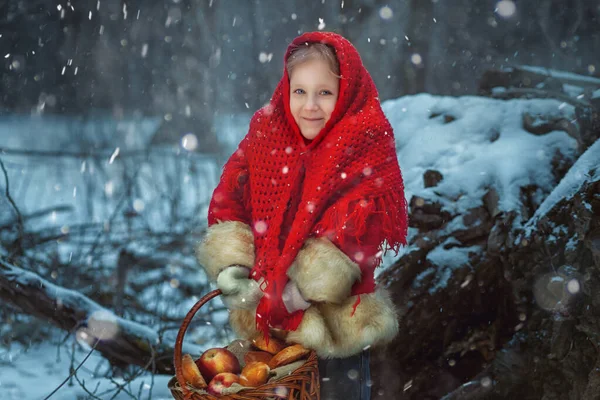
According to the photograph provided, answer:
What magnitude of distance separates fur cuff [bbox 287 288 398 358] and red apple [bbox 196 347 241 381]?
22cm

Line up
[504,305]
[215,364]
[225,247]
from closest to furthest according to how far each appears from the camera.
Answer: [215,364], [225,247], [504,305]

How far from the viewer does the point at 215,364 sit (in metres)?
1.86

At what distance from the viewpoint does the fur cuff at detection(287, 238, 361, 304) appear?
1.86 m

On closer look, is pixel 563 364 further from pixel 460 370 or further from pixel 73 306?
pixel 73 306

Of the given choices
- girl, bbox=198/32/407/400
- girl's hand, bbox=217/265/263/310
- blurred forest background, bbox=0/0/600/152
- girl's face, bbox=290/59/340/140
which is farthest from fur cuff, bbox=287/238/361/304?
blurred forest background, bbox=0/0/600/152

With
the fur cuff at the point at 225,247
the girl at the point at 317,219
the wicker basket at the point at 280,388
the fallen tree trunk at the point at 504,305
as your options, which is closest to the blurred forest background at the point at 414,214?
the fallen tree trunk at the point at 504,305

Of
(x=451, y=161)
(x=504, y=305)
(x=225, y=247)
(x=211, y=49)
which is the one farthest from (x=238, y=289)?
(x=211, y=49)

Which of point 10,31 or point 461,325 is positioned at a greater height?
point 10,31

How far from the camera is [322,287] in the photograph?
186 centimetres

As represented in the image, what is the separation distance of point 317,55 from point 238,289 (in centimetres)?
92

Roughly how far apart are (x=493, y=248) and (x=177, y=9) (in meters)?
7.35

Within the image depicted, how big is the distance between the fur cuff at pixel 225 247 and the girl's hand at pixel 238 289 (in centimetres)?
6

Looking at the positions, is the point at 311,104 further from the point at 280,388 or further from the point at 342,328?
the point at 280,388

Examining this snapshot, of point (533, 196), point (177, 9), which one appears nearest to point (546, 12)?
point (533, 196)
